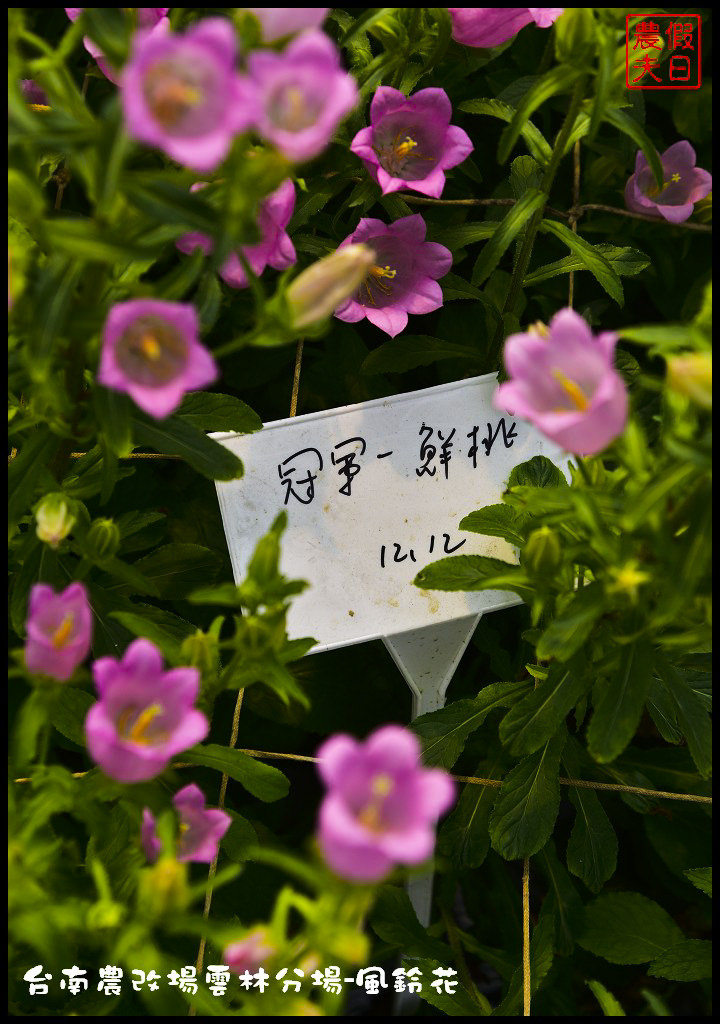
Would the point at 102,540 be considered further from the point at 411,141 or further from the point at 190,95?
the point at 411,141

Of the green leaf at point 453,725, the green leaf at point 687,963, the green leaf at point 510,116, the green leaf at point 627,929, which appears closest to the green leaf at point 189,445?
the green leaf at point 453,725

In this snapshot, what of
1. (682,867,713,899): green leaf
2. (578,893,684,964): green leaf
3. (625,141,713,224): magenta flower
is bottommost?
(578,893,684,964): green leaf

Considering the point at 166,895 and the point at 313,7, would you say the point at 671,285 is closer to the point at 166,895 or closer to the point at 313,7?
the point at 313,7

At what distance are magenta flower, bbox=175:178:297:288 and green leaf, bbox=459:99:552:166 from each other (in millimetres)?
352

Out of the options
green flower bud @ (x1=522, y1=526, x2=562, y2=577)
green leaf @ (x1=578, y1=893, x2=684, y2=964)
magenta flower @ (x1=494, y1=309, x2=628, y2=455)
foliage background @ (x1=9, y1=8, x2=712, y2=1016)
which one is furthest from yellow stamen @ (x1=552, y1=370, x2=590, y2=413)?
green leaf @ (x1=578, y1=893, x2=684, y2=964)

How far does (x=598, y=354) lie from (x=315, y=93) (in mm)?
327

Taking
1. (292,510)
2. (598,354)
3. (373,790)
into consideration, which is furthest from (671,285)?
(373,790)

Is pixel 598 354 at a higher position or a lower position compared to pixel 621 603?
higher

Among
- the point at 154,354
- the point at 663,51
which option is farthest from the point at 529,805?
the point at 663,51

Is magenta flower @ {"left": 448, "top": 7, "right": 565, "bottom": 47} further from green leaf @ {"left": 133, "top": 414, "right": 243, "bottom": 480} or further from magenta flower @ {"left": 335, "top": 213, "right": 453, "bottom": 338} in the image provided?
green leaf @ {"left": 133, "top": 414, "right": 243, "bottom": 480}

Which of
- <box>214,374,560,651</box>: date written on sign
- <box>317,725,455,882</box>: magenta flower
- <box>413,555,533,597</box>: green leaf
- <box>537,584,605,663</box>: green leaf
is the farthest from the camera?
<box>214,374,560,651</box>: date written on sign

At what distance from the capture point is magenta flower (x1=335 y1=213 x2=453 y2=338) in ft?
4.58

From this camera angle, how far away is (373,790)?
2.38 ft

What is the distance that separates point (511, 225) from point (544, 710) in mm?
620
